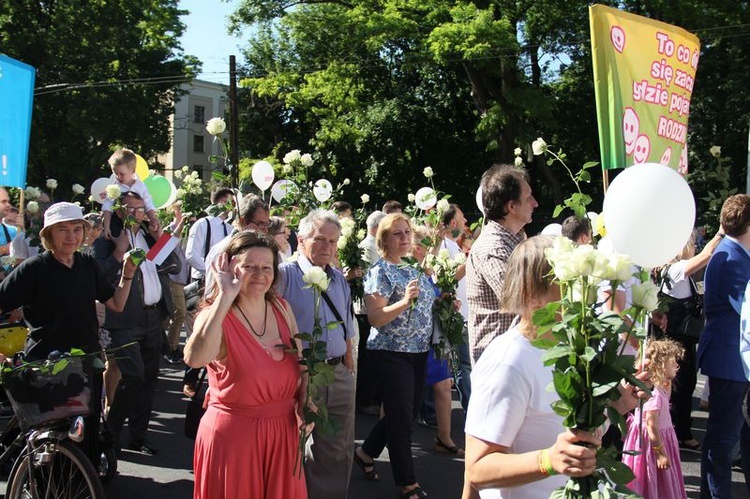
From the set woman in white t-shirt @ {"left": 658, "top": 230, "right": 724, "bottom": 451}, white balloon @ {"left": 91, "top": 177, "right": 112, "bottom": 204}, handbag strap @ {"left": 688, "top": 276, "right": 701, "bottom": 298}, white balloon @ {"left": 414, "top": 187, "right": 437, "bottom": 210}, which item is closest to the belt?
white balloon @ {"left": 414, "top": 187, "right": 437, "bottom": 210}

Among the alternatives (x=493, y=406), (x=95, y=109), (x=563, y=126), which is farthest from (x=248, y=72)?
(x=493, y=406)

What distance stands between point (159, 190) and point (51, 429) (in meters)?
4.33

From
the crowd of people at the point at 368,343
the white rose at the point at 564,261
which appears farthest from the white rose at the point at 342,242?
the white rose at the point at 564,261

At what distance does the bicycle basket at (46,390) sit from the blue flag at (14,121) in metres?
3.37

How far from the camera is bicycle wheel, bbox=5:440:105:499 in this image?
444 cm

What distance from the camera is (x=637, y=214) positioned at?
261 cm

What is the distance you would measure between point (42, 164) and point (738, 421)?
32.4 metres

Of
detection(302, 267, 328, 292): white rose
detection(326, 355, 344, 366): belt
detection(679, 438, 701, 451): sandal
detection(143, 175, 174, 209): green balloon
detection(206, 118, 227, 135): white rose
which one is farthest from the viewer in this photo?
detection(143, 175, 174, 209): green balloon

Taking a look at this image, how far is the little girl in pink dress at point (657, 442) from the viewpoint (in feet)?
16.6

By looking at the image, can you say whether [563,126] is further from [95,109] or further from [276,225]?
[276,225]

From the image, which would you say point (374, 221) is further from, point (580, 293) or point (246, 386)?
point (580, 293)

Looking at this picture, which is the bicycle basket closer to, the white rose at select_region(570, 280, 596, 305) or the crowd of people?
the crowd of people

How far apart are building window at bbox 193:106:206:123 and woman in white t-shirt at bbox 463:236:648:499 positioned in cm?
7029

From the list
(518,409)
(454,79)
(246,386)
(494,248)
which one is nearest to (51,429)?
(246,386)
